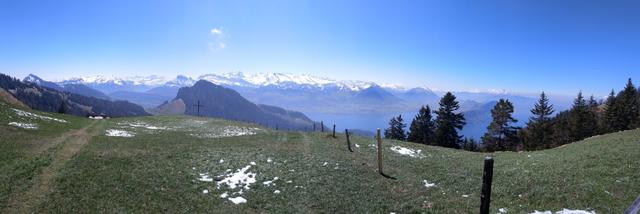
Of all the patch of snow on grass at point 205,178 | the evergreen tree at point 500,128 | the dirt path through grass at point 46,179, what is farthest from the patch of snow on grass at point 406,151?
the evergreen tree at point 500,128

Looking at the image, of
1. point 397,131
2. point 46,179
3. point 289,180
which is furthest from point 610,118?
point 46,179

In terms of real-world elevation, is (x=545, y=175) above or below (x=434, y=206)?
above

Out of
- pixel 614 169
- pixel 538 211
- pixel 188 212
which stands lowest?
pixel 188 212

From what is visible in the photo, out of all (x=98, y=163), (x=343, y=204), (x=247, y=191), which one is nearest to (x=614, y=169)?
(x=343, y=204)

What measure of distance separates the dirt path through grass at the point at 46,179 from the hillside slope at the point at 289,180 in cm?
18

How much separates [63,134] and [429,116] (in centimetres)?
7625

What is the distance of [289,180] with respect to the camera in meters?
23.2

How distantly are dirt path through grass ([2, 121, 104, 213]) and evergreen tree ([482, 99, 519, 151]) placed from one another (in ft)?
246

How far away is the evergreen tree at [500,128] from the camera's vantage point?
254 feet

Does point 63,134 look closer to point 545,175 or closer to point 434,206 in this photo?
point 434,206

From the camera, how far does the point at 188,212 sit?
17297mm

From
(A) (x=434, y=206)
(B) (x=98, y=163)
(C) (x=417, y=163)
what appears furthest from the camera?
(C) (x=417, y=163)

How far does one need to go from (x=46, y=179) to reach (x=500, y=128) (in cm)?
8016

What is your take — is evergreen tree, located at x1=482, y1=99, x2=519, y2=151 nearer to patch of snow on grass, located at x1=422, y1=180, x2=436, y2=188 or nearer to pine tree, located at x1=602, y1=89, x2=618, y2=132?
pine tree, located at x1=602, y1=89, x2=618, y2=132
